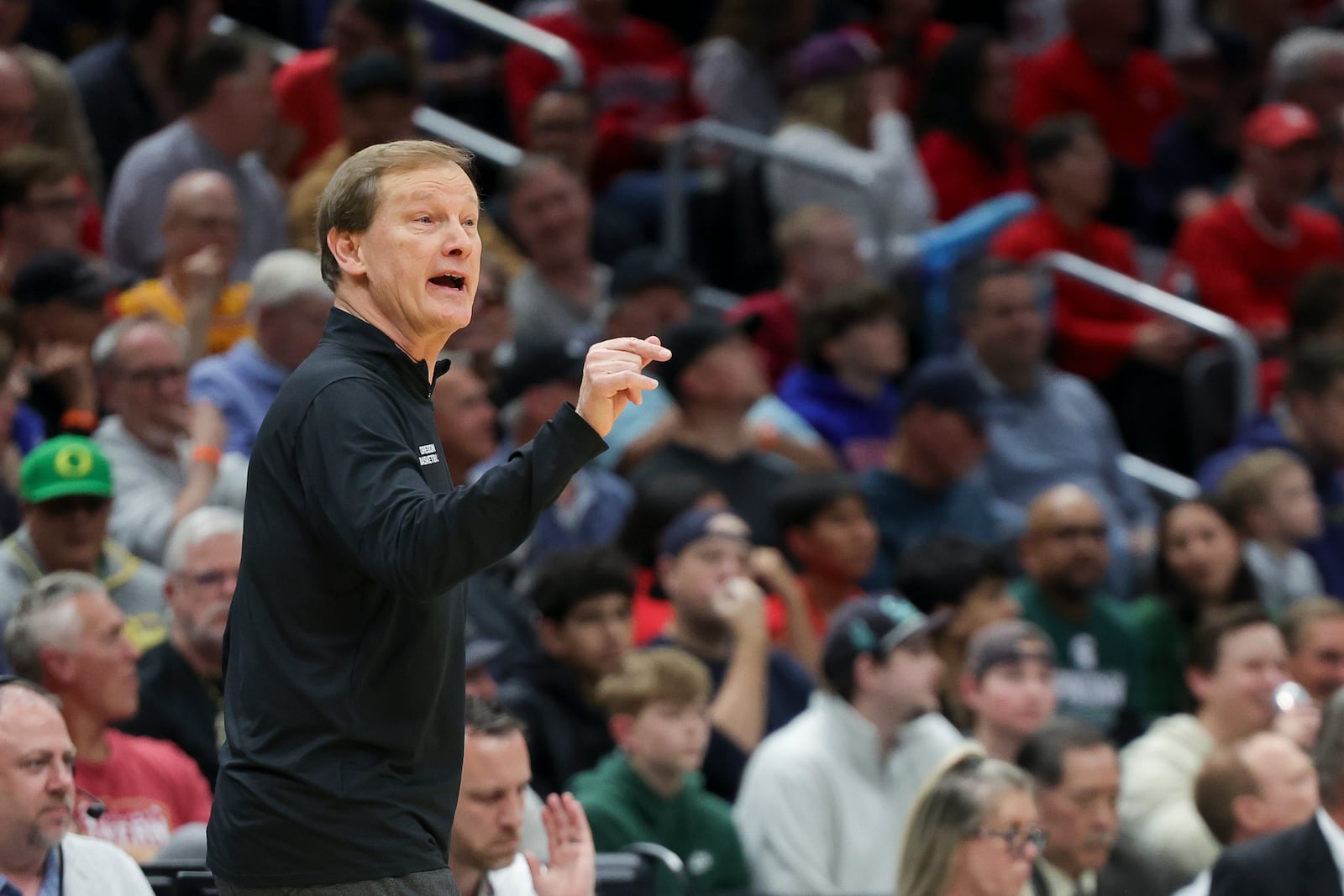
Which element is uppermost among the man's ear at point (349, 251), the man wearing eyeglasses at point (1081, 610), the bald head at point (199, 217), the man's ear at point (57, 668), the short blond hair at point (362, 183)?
the short blond hair at point (362, 183)

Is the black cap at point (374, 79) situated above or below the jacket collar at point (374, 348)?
below

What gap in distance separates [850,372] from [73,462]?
11.1ft

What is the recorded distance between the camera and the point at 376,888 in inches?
99.3

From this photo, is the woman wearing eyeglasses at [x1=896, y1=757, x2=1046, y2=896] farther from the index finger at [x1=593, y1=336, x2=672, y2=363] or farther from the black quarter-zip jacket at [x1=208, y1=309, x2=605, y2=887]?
the index finger at [x1=593, y1=336, x2=672, y2=363]

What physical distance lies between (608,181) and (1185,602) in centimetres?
338

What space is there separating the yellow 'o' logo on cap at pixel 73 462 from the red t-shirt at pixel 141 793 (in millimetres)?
816

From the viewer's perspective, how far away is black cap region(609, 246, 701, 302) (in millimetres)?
7875

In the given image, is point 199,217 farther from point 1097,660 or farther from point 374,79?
point 1097,660

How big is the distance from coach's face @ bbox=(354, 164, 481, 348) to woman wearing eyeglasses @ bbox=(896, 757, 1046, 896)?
252 cm

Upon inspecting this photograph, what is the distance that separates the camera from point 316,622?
2.51m

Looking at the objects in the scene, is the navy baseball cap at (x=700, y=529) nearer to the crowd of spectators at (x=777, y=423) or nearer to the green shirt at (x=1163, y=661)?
the crowd of spectators at (x=777, y=423)

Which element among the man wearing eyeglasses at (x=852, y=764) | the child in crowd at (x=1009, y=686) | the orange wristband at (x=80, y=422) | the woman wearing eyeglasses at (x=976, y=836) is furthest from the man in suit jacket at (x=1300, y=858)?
the orange wristband at (x=80, y=422)

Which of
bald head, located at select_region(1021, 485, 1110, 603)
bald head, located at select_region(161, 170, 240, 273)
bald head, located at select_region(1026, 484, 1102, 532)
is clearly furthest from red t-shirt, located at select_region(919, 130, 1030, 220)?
bald head, located at select_region(161, 170, 240, 273)

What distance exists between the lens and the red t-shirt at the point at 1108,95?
33.6 feet
